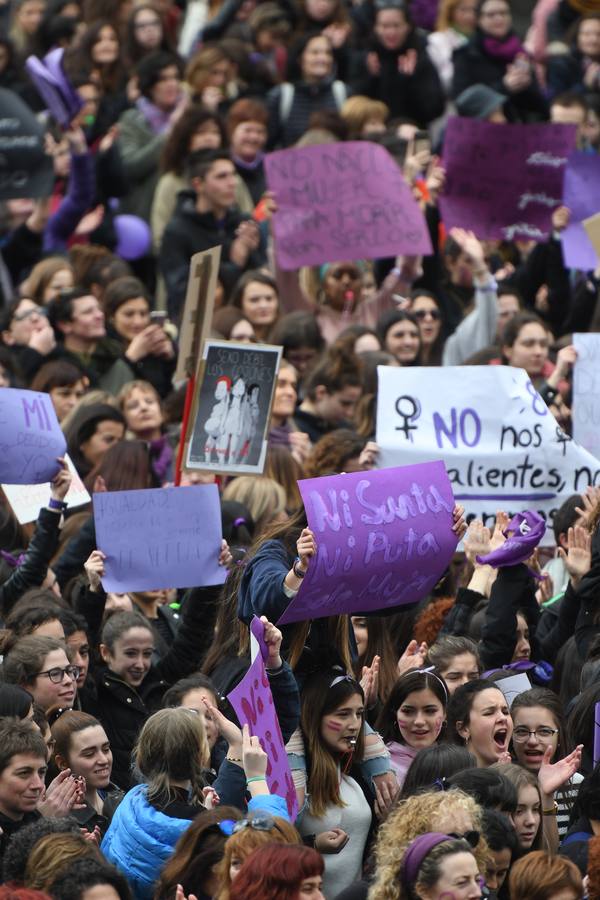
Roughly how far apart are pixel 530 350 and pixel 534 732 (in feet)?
12.8

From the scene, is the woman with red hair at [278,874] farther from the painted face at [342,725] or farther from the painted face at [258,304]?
the painted face at [258,304]

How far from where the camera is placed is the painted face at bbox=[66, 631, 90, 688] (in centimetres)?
797

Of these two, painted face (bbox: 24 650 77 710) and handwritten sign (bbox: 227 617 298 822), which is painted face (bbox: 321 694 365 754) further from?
painted face (bbox: 24 650 77 710)

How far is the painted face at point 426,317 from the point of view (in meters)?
12.3

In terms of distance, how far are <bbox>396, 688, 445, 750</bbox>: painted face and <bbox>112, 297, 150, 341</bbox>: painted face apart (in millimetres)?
5067

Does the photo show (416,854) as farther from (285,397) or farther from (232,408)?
(285,397)

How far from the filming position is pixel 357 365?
11.2 meters

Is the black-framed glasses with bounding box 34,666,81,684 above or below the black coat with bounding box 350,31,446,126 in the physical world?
above

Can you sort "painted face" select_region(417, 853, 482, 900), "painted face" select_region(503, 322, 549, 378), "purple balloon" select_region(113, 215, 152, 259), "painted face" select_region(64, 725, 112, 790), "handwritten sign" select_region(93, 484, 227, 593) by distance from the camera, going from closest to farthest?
"painted face" select_region(417, 853, 482, 900) < "painted face" select_region(64, 725, 112, 790) < "handwritten sign" select_region(93, 484, 227, 593) < "painted face" select_region(503, 322, 549, 378) < "purple balloon" select_region(113, 215, 152, 259)

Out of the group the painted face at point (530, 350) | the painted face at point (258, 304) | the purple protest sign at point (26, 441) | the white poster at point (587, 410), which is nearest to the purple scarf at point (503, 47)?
the painted face at point (258, 304)

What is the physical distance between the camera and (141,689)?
821 cm

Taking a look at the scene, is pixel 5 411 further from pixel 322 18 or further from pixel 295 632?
pixel 322 18

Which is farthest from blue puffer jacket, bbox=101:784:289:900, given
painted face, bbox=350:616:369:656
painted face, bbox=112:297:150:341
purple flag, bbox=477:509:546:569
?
painted face, bbox=112:297:150:341

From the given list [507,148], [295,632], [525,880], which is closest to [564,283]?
[507,148]
